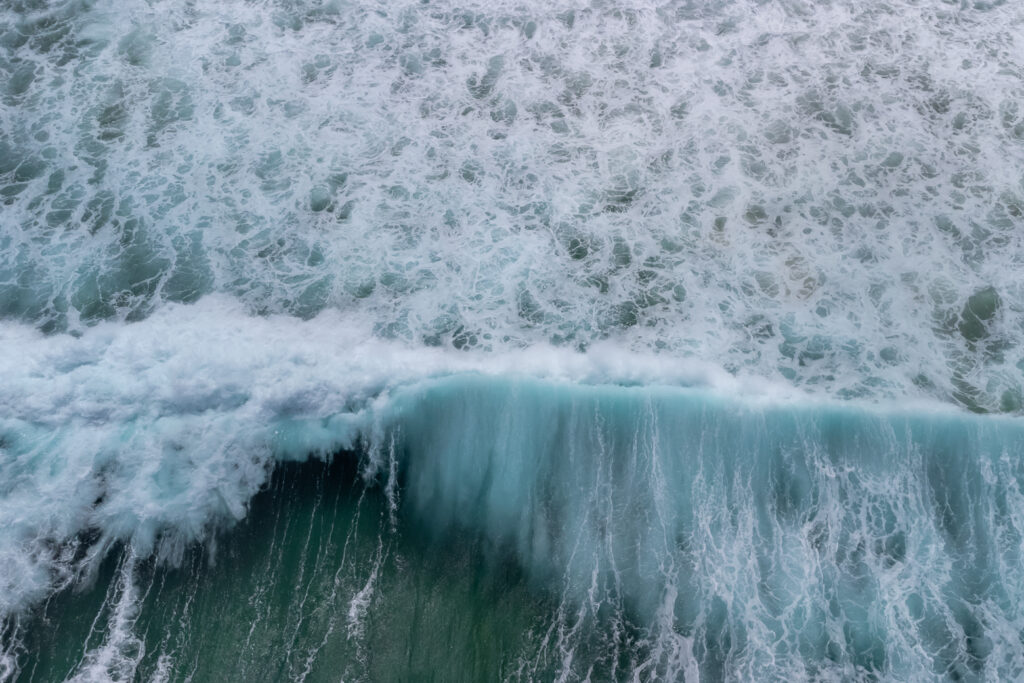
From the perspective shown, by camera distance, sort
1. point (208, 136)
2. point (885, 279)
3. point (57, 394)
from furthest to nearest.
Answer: point (208, 136) → point (885, 279) → point (57, 394)

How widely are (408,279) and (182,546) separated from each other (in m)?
6.00

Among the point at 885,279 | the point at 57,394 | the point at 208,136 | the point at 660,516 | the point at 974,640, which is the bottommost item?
the point at 974,640

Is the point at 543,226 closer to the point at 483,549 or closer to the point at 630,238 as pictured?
the point at 630,238

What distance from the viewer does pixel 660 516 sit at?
11.4 m

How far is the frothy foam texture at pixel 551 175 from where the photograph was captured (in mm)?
13594

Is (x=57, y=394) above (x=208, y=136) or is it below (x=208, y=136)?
below

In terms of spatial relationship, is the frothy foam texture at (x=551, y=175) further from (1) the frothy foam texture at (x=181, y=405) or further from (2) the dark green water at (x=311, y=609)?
(2) the dark green water at (x=311, y=609)

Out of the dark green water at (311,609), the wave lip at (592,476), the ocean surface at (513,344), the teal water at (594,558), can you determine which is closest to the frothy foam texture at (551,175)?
the ocean surface at (513,344)

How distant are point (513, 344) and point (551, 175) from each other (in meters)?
4.47

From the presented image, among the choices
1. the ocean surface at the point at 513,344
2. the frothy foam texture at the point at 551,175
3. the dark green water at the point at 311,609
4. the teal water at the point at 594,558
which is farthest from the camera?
the frothy foam texture at the point at 551,175

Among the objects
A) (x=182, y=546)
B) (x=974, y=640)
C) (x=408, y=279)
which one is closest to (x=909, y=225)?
(x=974, y=640)

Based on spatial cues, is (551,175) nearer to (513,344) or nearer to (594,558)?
(513,344)

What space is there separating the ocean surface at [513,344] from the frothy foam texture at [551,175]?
0.08 metres

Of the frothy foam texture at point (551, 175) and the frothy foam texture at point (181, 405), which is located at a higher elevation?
the frothy foam texture at point (551, 175)
